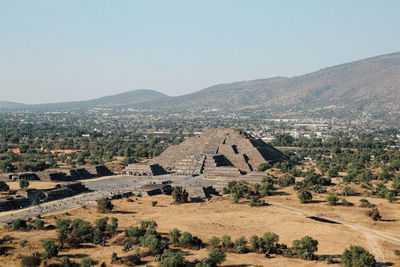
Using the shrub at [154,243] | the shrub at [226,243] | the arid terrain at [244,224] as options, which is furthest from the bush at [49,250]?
the shrub at [226,243]

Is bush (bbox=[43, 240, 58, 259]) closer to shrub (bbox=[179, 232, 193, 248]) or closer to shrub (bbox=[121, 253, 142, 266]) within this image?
shrub (bbox=[121, 253, 142, 266])

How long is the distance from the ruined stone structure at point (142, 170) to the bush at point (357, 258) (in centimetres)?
7233

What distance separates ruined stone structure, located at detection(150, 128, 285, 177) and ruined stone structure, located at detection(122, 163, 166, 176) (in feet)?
19.4

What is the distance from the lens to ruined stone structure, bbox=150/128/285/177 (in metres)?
Result: 111

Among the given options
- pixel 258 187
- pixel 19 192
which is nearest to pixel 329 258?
pixel 258 187

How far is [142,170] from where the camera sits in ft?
362

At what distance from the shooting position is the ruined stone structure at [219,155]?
365 feet

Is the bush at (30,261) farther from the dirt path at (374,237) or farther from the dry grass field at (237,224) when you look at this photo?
the dirt path at (374,237)

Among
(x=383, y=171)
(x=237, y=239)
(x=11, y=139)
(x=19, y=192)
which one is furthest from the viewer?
(x=11, y=139)

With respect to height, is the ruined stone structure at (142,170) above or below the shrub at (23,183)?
below

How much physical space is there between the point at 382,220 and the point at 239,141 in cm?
6950

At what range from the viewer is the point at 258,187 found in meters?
84.4

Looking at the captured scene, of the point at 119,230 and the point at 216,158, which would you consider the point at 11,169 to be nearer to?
the point at 216,158

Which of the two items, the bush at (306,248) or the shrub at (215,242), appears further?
the shrub at (215,242)
